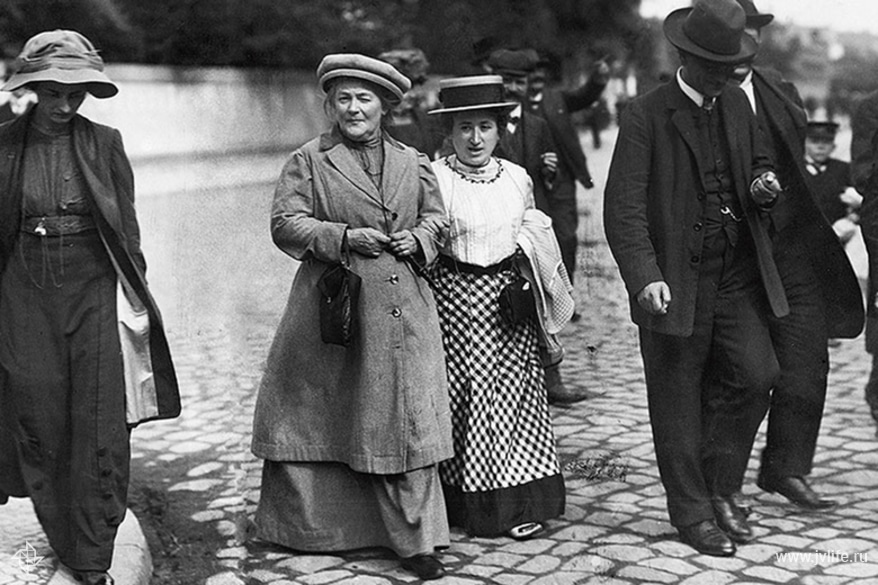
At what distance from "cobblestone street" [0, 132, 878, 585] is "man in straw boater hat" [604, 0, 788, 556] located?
0.96 feet

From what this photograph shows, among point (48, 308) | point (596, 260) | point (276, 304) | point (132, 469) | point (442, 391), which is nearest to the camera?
point (48, 308)

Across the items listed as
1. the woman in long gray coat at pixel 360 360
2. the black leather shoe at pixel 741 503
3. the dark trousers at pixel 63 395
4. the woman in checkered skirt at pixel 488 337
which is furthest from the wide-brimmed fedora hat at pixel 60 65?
the black leather shoe at pixel 741 503

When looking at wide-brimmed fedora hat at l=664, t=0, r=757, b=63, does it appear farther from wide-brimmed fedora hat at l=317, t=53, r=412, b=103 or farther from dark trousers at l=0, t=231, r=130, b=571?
dark trousers at l=0, t=231, r=130, b=571

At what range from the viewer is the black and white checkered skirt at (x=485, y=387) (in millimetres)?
4809

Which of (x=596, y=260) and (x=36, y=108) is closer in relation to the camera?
(x=36, y=108)

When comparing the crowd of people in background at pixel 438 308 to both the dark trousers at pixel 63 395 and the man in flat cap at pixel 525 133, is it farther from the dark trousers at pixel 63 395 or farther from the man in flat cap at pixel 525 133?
the man in flat cap at pixel 525 133

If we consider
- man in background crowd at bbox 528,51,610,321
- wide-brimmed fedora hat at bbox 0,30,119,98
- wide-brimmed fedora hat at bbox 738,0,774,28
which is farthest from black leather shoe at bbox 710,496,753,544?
man in background crowd at bbox 528,51,610,321

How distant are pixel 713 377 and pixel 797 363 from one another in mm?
403

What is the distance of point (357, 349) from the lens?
177 inches

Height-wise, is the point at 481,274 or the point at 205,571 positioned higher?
the point at 481,274

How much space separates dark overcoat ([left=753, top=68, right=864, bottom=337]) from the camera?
4805mm

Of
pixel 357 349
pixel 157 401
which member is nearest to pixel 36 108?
pixel 157 401

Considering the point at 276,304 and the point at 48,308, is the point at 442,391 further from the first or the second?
the point at 276,304

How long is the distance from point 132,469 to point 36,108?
2155 millimetres
